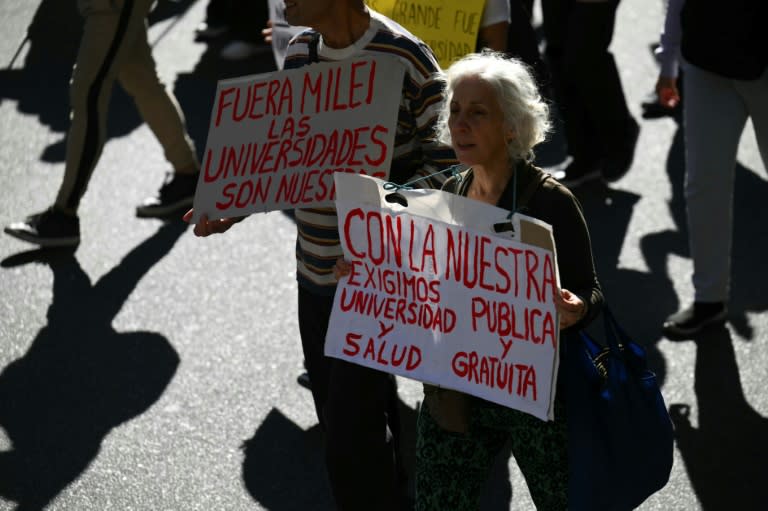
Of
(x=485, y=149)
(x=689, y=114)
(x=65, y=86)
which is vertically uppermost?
(x=485, y=149)

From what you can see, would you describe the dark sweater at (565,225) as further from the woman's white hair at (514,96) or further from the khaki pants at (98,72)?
the khaki pants at (98,72)

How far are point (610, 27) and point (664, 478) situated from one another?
153 inches

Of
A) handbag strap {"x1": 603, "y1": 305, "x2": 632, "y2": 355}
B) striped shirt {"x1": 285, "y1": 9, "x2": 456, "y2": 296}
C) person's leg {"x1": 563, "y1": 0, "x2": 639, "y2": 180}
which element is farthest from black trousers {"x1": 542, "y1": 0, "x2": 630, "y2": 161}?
handbag strap {"x1": 603, "y1": 305, "x2": 632, "y2": 355}

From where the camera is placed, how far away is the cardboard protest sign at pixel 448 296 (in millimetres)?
2746

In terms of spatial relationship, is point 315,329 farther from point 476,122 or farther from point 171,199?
point 171,199

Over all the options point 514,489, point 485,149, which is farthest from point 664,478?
point 514,489

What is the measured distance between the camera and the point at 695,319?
515cm

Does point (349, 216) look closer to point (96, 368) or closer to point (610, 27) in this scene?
point (96, 368)

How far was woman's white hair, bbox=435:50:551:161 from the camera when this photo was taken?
2.84 meters

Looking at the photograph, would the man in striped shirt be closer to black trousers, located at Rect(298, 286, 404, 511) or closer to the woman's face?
black trousers, located at Rect(298, 286, 404, 511)

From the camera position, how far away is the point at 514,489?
4176 mm

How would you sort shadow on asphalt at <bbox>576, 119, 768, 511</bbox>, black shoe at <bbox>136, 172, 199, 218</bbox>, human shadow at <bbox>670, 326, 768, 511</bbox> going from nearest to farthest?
human shadow at <bbox>670, 326, 768, 511</bbox>, shadow on asphalt at <bbox>576, 119, 768, 511</bbox>, black shoe at <bbox>136, 172, 199, 218</bbox>

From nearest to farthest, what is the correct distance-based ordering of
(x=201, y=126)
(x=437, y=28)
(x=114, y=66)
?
(x=437, y=28), (x=114, y=66), (x=201, y=126)

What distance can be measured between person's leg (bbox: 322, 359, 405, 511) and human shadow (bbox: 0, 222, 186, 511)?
1442mm
